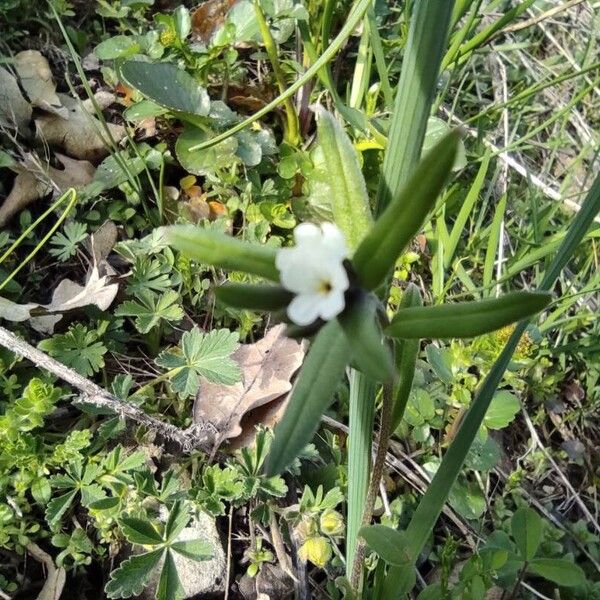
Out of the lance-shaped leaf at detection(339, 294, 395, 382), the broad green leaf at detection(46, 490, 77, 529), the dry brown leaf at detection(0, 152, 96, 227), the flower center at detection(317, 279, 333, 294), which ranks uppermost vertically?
the flower center at detection(317, 279, 333, 294)

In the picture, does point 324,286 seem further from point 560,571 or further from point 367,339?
point 560,571

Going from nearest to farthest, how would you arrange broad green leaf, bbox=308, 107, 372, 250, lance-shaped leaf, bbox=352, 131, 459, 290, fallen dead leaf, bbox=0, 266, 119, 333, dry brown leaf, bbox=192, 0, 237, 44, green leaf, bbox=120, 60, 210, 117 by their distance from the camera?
lance-shaped leaf, bbox=352, 131, 459, 290 < broad green leaf, bbox=308, 107, 372, 250 < fallen dead leaf, bbox=0, 266, 119, 333 < green leaf, bbox=120, 60, 210, 117 < dry brown leaf, bbox=192, 0, 237, 44

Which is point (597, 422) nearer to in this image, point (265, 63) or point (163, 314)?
point (163, 314)

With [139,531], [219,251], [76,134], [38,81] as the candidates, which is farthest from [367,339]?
[38,81]

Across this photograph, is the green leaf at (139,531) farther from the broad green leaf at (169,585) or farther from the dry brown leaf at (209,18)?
the dry brown leaf at (209,18)

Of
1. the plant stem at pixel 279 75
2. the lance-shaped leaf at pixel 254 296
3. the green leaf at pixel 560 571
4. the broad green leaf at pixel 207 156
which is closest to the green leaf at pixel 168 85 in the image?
the broad green leaf at pixel 207 156

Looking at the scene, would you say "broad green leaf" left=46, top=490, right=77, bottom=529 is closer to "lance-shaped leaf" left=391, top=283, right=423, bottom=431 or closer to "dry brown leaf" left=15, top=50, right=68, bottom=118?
"lance-shaped leaf" left=391, top=283, right=423, bottom=431

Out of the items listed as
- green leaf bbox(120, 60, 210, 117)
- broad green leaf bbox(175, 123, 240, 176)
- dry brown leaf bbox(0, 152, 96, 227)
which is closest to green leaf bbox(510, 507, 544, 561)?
broad green leaf bbox(175, 123, 240, 176)
